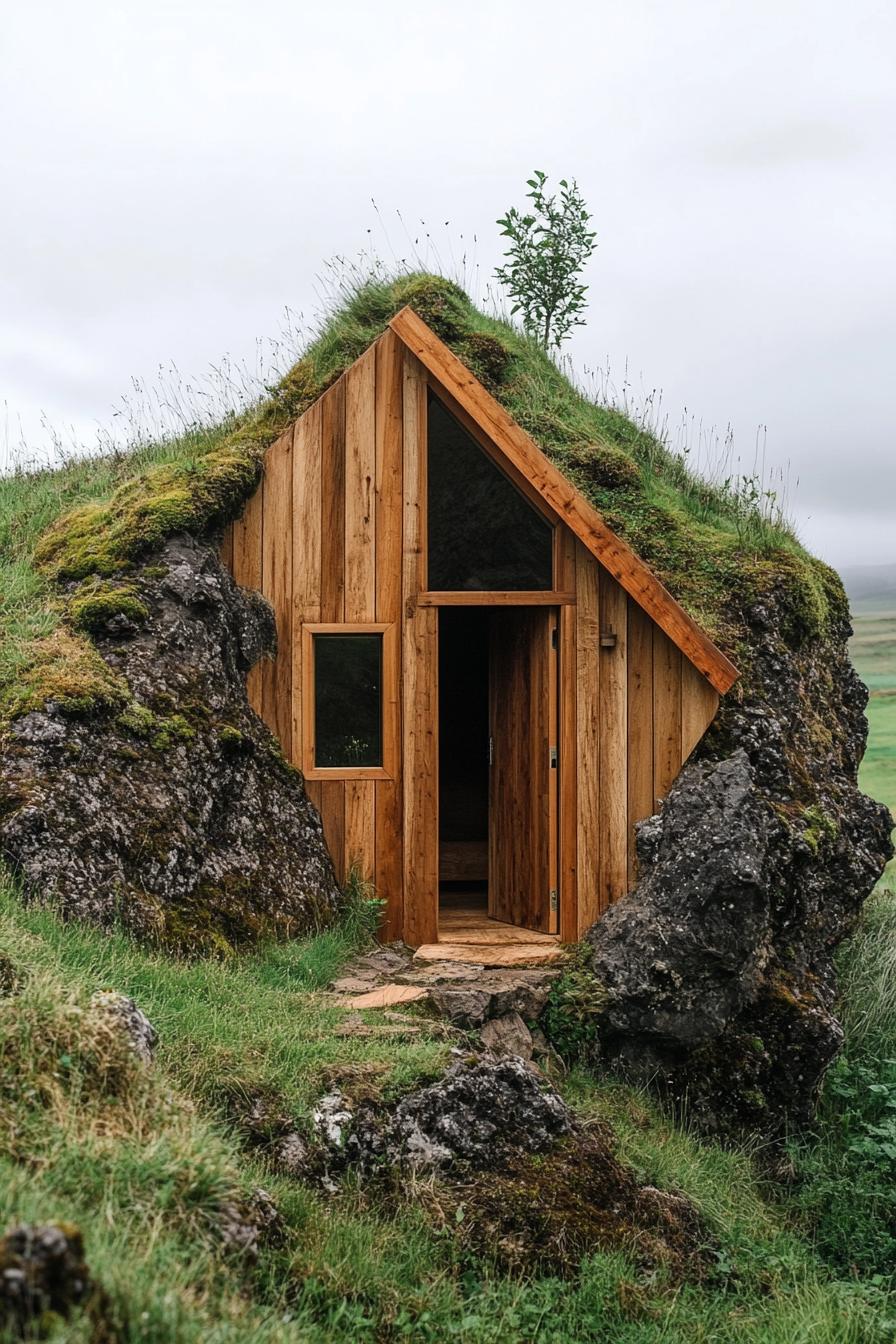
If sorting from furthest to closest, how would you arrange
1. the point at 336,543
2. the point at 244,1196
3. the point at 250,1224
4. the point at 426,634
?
the point at 336,543 → the point at 426,634 → the point at 244,1196 → the point at 250,1224

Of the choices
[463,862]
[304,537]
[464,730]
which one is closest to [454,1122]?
[304,537]

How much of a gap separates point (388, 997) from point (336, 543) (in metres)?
3.75

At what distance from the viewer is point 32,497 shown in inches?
484

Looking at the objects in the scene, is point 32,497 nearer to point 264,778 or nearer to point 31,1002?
point 264,778

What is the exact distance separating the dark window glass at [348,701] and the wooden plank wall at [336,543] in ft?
0.49

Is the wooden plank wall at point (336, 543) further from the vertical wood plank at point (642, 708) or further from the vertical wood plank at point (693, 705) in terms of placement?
the vertical wood plank at point (693, 705)

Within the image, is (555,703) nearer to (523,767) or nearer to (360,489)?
(523,767)

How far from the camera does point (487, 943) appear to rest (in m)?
8.99

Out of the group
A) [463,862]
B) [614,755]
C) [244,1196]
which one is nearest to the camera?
[244,1196]

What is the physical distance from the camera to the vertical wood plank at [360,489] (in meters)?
9.17

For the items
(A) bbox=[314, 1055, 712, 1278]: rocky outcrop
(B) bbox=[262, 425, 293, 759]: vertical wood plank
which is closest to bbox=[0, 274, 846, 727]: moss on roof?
(B) bbox=[262, 425, 293, 759]: vertical wood plank

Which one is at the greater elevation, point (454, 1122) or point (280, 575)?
point (280, 575)

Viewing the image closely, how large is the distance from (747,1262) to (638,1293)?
126cm

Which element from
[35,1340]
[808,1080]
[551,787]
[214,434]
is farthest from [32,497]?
[35,1340]
